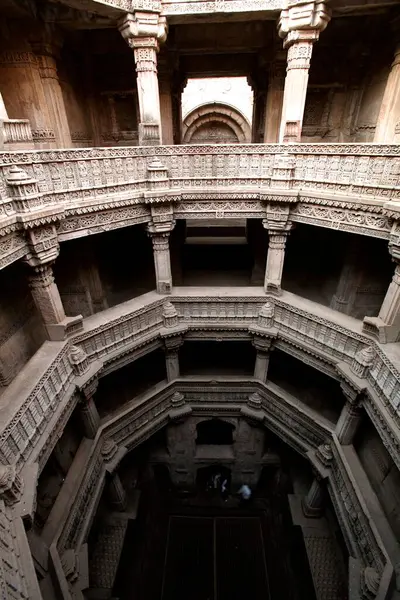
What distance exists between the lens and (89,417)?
791 centimetres

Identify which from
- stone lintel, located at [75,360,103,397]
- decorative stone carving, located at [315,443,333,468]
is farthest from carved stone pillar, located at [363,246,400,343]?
stone lintel, located at [75,360,103,397]

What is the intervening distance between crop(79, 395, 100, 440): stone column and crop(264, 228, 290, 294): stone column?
513 centimetres

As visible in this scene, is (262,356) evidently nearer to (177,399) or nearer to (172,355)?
(172,355)

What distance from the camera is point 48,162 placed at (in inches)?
241

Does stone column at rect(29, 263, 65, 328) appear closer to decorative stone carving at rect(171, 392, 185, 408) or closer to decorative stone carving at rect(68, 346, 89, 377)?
decorative stone carving at rect(68, 346, 89, 377)

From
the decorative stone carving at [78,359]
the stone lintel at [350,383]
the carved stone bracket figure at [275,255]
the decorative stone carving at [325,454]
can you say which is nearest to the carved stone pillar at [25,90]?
the decorative stone carving at [78,359]

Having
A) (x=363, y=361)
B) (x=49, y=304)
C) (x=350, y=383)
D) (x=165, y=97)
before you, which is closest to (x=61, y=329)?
(x=49, y=304)

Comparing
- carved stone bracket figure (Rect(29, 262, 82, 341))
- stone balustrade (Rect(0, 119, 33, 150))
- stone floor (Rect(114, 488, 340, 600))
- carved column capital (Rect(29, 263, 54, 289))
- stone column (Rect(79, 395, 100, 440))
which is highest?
stone balustrade (Rect(0, 119, 33, 150))

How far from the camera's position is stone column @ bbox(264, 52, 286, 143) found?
10.2 metres

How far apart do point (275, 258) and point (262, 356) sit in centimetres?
280

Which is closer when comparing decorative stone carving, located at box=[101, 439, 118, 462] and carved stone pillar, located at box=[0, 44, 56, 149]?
decorative stone carving, located at box=[101, 439, 118, 462]

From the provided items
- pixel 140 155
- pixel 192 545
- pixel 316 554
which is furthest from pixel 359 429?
pixel 140 155

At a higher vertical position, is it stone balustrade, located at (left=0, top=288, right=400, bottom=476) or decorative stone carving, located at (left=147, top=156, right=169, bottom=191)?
decorative stone carving, located at (left=147, top=156, right=169, bottom=191)

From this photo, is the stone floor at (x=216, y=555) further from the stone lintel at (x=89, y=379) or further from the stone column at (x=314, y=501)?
the stone lintel at (x=89, y=379)
